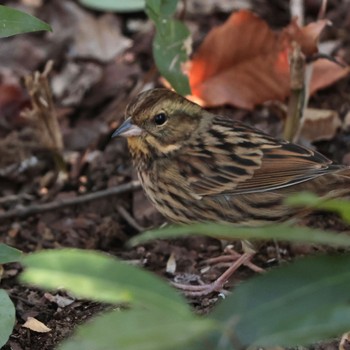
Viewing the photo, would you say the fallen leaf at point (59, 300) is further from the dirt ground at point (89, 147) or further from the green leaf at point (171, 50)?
the green leaf at point (171, 50)

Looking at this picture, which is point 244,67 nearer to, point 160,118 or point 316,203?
point 160,118

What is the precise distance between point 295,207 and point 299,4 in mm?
1914

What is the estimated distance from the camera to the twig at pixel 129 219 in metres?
4.20

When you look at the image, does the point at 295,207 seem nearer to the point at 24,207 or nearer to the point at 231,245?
the point at 231,245

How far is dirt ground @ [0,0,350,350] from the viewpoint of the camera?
384 cm

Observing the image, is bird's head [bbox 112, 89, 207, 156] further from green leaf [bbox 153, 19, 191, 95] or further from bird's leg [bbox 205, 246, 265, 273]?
bird's leg [bbox 205, 246, 265, 273]

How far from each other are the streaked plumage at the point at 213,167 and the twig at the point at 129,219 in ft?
1.40

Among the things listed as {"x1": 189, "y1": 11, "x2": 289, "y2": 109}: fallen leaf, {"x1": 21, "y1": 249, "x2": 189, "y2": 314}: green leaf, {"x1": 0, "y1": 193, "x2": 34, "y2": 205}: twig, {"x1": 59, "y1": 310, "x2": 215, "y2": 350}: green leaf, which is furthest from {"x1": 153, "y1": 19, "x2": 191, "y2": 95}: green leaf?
{"x1": 59, "y1": 310, "x2": 215, "y2": 350}: green leaf

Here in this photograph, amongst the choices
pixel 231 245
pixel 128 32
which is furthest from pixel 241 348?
pixel 128 32

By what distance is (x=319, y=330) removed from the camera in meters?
1.84

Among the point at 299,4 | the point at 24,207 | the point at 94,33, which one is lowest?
the point at 24,207

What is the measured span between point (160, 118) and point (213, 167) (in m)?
0.34

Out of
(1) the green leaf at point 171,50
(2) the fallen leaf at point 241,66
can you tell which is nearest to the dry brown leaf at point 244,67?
(2) the fallen leaf at point 241,66

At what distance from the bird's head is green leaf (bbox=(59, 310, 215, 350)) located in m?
1.94
